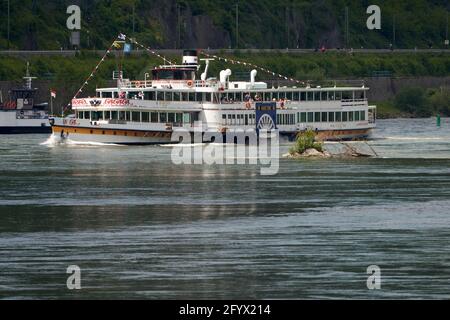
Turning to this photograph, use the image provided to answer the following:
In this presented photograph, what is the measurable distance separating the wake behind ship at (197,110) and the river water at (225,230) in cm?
2701

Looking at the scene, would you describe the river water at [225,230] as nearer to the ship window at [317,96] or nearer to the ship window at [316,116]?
the ship window at [316,116]

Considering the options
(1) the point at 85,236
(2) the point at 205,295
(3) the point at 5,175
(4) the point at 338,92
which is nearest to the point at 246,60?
(4) the point at 338,92

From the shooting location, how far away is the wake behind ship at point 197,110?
121875mm

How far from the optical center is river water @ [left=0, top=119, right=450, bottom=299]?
44.2 metres

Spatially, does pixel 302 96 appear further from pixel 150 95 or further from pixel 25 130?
pixel 25 130

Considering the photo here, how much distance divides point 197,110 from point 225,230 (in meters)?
69.7

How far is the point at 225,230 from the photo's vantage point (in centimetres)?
5675

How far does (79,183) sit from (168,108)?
44.9 metres

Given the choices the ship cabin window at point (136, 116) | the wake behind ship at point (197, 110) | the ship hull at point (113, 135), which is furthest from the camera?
the ship cabin window at point (136, 116)

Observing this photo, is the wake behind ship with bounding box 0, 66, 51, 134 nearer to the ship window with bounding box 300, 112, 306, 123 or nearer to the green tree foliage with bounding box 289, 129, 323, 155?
the ship window with bounding box 300, 112, 306, 123

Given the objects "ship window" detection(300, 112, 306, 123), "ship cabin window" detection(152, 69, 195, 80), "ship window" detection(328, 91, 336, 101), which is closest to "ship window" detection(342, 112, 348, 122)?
"ship window" detection(328, 91, 336, 101)

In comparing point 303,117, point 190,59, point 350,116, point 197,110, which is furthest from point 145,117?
point 350,116

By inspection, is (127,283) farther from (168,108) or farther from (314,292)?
(168,108)

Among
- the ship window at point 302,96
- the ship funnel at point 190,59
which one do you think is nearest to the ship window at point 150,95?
the ship funnel at point 190,59
